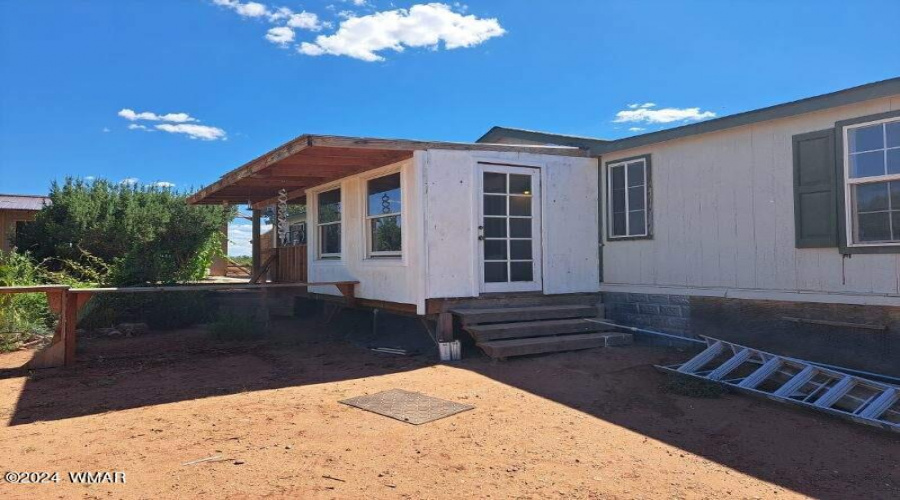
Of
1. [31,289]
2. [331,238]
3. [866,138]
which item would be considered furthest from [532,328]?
[31,289]

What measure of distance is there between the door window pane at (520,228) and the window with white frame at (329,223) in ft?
10.4

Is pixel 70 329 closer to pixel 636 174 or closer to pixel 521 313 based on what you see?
pixel 521 313

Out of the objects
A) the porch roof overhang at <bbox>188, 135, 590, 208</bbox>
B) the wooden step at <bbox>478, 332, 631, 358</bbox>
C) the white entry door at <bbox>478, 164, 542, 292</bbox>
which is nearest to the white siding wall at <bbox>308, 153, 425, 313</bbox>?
the porch roof overhang at <bbox>188, 135, 590, 208</bbox>

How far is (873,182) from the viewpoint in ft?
19.2

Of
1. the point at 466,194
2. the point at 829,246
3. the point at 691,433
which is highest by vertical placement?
the point at 466,194

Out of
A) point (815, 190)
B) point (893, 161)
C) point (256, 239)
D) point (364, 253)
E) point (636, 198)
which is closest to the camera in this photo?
point (893, 161)

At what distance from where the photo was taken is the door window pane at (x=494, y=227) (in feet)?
25.6

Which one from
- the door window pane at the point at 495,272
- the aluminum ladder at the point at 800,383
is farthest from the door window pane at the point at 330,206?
the aluminum ladder at the point at 800,383

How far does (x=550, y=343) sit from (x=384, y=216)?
2969 mm

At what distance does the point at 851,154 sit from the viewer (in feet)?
19.6

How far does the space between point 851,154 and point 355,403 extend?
5.51 meters

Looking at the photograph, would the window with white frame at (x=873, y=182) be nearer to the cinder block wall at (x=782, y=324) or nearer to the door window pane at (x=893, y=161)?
the door window pane at (x=893, y=161)

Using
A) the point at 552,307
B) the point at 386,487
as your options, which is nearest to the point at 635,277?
the point at 552,307

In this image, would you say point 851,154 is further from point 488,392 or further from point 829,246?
point 488,392
